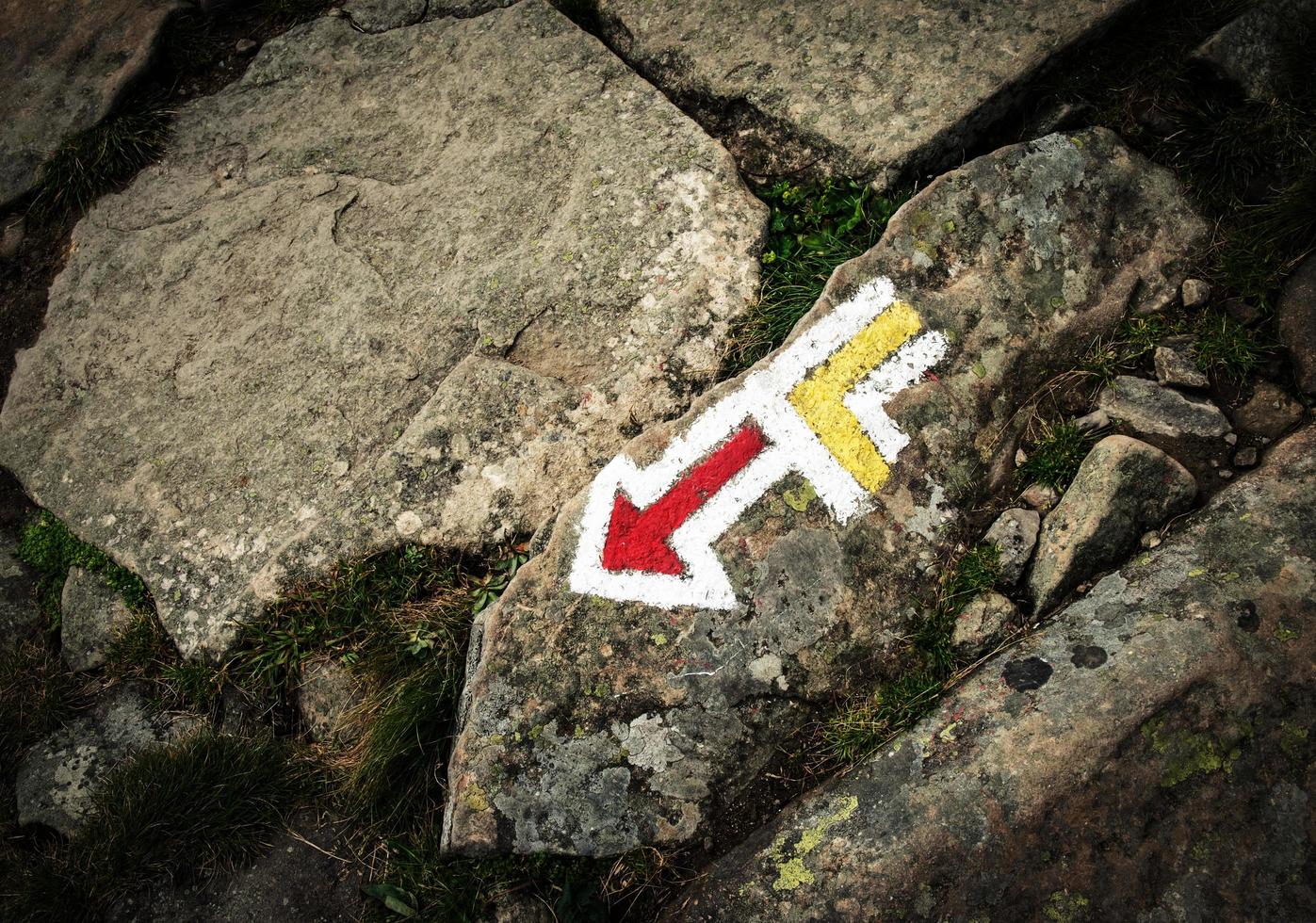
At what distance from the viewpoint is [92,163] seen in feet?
10.8

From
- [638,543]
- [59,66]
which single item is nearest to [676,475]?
[638,543]

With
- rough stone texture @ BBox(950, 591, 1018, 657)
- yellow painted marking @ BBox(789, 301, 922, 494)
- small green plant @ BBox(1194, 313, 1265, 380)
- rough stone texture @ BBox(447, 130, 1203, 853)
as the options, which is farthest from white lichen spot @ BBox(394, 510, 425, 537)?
small green plant @ BBox(1194, 313, 1265, 380)

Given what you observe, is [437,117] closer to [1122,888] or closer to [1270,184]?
[1270,184]

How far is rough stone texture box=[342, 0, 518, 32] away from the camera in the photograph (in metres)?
3.39

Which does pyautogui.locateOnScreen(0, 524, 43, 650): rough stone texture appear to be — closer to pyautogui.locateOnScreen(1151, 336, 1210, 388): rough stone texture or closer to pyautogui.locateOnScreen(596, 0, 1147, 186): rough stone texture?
pyautogui.locateOnScreen(596, 0, 1147, 186): rough stone texture

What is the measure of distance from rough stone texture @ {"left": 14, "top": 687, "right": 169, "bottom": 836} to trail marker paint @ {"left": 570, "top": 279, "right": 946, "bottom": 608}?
1638 millimetres

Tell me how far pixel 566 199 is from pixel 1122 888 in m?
2.64

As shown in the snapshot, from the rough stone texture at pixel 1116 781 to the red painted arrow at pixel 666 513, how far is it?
0.78 meters

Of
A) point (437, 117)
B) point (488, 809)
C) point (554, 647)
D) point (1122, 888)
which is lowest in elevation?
point (1122, 888)

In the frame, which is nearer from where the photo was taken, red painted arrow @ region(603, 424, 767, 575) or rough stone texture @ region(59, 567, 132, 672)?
red painted arrow @ region(603, 424, 767, 575)

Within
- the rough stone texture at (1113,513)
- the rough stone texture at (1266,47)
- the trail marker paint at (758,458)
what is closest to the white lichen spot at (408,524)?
the trail marker paint at (758,458)

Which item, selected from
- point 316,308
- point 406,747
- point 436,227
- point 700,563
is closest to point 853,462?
point 700,563

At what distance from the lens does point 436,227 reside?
2961mm

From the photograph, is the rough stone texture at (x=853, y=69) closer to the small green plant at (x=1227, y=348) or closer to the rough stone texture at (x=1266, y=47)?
the rough stone texture at (x=1266, y=47)
